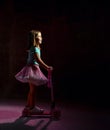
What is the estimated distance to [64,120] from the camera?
16.4 ft

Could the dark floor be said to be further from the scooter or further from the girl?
the girl

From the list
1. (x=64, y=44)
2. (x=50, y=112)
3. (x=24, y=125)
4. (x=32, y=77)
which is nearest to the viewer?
(x=24, y=125)

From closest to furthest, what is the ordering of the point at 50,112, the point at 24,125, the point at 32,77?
1. the point at 24,125
2. the point at 32,77
3. the point at 50,112

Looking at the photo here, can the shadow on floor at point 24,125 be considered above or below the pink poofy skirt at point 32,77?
below

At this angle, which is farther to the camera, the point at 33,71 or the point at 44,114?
the point at 44,114

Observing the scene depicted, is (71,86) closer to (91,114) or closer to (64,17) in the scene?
(64,17)

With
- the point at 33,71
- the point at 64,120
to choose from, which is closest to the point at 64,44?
the point at 33,71

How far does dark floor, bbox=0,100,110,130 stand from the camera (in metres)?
A: 4.52

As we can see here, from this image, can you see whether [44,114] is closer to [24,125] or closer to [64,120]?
[64,120]

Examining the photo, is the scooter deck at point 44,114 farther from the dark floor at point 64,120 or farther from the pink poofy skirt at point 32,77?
the pink poofy skirt at point 32,77

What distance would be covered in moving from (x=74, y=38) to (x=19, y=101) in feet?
5.69

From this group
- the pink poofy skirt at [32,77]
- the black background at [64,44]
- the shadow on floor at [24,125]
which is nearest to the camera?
the shadow on floor at [24,125]

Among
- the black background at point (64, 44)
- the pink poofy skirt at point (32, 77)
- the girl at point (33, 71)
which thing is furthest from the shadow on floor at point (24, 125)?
the black background at point (64, 44)

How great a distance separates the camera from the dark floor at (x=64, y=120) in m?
4.52
